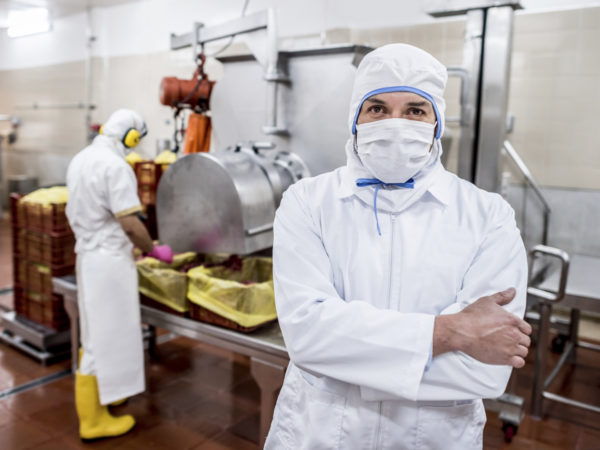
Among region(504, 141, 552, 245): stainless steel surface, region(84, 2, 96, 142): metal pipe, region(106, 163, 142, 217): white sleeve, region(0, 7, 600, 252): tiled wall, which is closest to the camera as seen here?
region(106, 163, 142, 217): white sleeve

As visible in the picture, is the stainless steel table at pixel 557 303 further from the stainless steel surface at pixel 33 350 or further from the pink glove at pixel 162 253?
the stainless steel surface at pixel 33 350

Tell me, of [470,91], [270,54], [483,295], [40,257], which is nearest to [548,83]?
[470,91]

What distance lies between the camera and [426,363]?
0.98 meters

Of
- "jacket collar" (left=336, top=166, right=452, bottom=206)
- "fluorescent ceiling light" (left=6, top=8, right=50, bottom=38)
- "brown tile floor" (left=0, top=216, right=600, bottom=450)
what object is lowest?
"brown tile floor" (left=0, top=216, right=600, bottom=450)

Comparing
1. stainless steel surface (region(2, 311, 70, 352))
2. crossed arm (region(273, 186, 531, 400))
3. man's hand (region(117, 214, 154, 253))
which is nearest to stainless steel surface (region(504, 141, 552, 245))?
man's hand (region(117, 214, 154, 253))

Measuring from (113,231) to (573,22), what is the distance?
3.36 m

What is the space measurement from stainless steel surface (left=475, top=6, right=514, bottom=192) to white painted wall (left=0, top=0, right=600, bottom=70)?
1313 millimetres

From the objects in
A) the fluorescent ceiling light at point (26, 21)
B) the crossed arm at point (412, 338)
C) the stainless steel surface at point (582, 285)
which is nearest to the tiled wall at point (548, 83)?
the fluorescent ceiling light at point (26, 21)

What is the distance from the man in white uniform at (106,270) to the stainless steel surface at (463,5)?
151cm

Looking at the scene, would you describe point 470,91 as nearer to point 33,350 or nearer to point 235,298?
point 235,298

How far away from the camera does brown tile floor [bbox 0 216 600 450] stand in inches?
96.9

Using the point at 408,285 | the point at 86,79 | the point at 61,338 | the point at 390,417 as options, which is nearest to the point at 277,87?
the point at 408,285

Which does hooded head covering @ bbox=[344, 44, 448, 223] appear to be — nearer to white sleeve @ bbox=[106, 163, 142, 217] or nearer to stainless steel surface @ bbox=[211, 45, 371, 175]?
stainless steel surface @ bbox=[211, 45, 371, 175]

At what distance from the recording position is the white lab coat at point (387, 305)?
1.00 m
